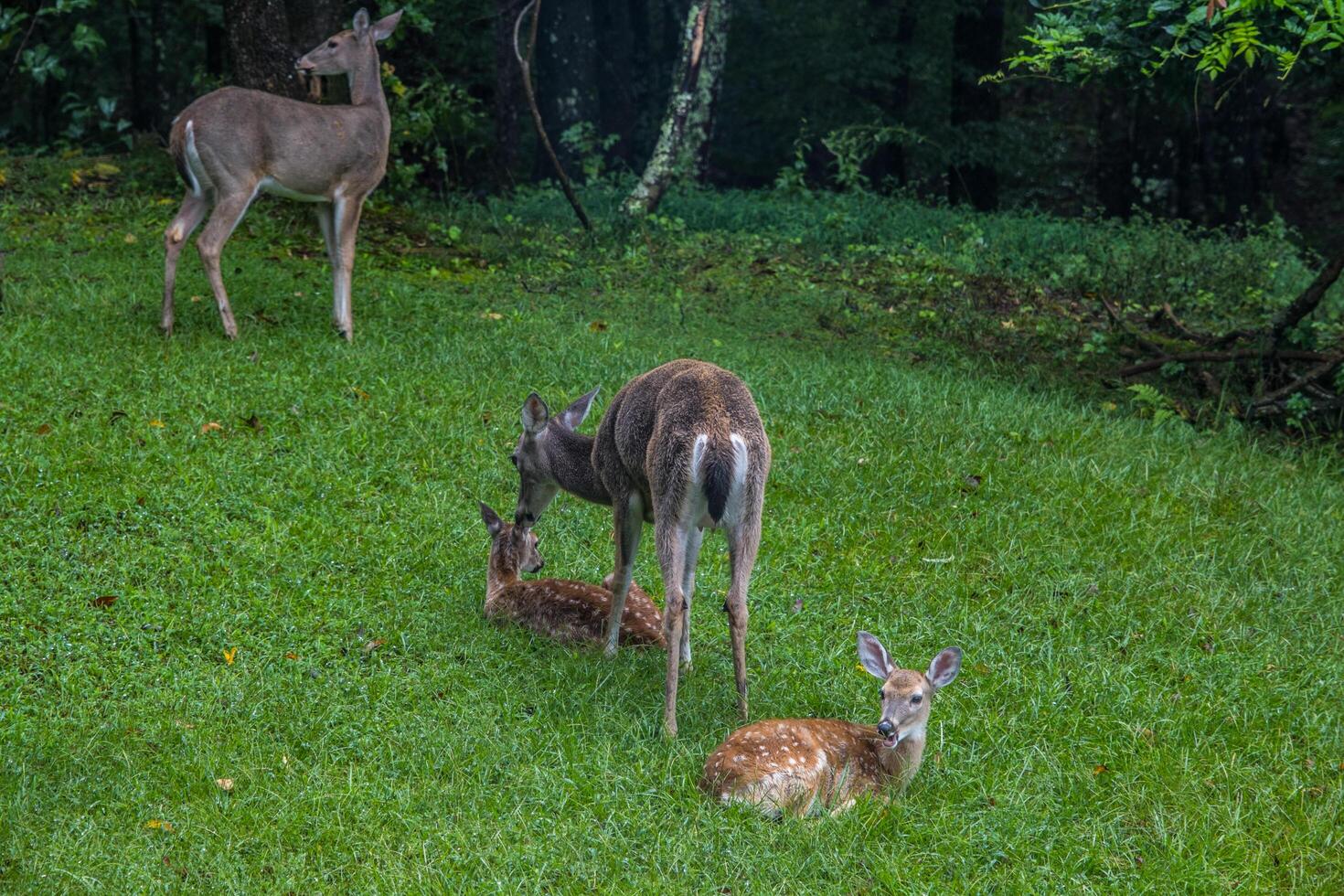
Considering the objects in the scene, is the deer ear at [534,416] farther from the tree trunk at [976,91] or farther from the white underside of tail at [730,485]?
the tree trunk at [976,91]

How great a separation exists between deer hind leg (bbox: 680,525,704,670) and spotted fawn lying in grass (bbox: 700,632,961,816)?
680 mm

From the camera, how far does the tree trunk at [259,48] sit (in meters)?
12.5

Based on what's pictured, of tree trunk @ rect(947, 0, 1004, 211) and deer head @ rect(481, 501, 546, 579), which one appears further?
tree trunk @ rect(947, 0, 1004, 211)

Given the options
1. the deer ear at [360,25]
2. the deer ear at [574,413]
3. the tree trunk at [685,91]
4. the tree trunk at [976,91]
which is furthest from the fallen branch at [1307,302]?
the tree trunk at [976,91]

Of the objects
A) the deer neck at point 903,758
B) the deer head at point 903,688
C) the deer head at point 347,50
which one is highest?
the deer head at point 347,50

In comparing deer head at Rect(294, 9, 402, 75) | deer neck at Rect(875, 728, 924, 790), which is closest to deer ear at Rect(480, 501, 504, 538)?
deer neck at Rect(875, 728, 924, 790)

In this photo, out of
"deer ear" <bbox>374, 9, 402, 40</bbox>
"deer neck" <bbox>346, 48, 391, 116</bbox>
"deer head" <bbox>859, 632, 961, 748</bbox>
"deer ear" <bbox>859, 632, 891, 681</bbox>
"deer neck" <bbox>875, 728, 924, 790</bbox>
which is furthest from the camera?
"deer ear" <bbox>374, 9, 402, 40</bbox>

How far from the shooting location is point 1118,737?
5348mm

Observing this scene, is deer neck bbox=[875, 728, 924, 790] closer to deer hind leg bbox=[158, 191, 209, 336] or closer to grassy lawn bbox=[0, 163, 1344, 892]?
grassy lawn bbox=[0, 163, 1344, 892]

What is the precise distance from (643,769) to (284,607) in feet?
6.69

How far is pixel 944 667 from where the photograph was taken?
493cm

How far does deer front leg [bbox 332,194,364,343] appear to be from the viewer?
10000 millimetres

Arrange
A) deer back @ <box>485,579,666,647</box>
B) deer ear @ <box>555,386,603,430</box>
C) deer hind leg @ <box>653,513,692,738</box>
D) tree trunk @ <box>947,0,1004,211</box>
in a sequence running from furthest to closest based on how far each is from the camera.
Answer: tree trunk @ <box>947,0,1004,211</box> → deer ear @ <box>555,386,603,430</box> → deer back @ <box>485,579,666,647</box> → deer hind leg @ <box>653,513,692,738</box>

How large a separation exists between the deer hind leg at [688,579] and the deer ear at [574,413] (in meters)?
1.33
